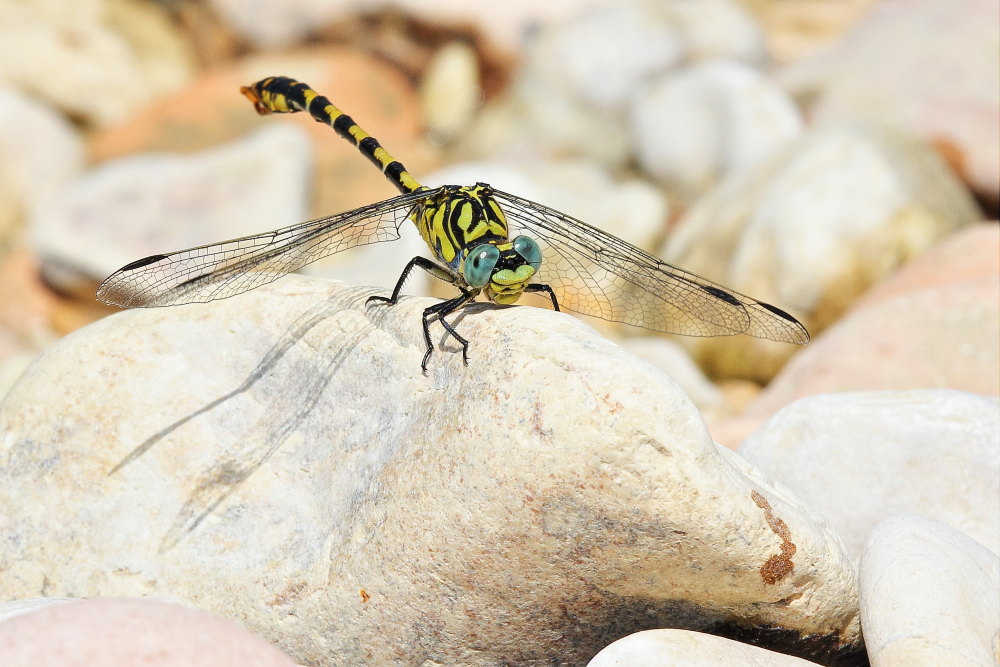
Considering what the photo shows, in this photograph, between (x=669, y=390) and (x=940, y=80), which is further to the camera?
(x=940, y=80)

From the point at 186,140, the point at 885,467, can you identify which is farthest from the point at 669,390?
the point at 186,140

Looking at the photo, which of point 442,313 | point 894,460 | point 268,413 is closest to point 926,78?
point 894,460

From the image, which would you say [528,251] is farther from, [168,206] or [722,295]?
[168,206]

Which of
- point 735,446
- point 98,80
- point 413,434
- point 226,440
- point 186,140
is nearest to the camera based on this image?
point 413,434

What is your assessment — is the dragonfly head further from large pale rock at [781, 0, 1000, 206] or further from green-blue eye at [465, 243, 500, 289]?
large pale rock at [781, 0, 1000, 206]

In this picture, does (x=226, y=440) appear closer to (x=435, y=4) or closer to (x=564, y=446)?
(x=564, y=446)

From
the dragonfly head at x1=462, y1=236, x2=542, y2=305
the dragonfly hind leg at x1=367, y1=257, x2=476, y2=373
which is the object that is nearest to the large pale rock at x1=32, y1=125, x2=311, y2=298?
the dragonfly hind leg at x1=367, y1=257, x2=476, y2=373

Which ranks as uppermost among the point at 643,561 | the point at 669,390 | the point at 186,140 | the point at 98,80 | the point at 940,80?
the point at 98,80
